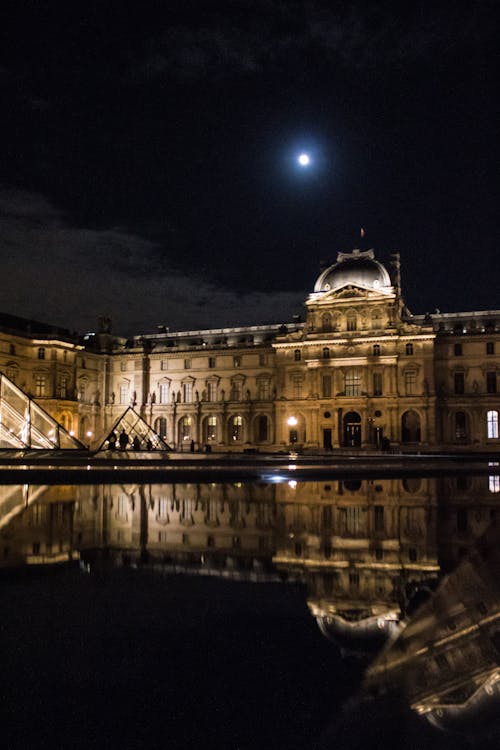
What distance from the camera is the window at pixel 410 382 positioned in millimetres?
62500

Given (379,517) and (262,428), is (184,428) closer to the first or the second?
(262,428)

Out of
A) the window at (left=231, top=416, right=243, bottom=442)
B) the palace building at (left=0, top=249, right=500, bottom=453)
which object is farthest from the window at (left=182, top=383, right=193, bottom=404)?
the window at (left=231, top=416, right=243, bottom=442)

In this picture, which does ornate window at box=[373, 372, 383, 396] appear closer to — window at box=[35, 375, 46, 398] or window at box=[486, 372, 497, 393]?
window at box=[486, 372, 497, 393]

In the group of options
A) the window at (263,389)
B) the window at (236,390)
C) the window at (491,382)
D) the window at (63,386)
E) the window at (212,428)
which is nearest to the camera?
the window at (491,382)

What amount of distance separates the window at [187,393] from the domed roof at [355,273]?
17888mm

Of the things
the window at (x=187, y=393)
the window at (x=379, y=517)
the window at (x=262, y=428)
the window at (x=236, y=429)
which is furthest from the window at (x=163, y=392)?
the window at (x=379, y=517)

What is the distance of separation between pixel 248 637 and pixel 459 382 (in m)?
62.5

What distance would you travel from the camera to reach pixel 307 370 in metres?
65.8

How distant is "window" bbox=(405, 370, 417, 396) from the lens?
62500 mm

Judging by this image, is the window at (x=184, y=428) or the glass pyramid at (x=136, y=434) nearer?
the glass pyramid at (x=136, y=434)

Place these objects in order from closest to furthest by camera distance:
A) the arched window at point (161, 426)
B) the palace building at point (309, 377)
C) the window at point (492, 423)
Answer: the window at point (492, 423), the palace building at point (309, 377), the arched window at point (161, 426)

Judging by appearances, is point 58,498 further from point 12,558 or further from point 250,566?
point 250,566

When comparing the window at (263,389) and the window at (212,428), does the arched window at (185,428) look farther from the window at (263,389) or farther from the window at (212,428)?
the window at (263,389)

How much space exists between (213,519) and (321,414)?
2187 inches
